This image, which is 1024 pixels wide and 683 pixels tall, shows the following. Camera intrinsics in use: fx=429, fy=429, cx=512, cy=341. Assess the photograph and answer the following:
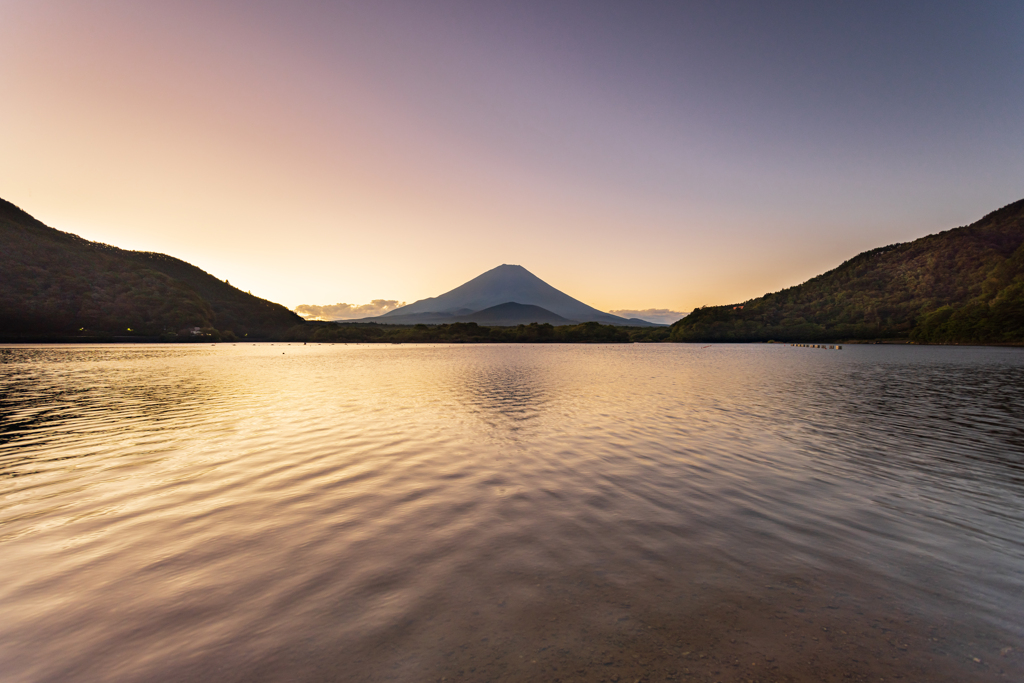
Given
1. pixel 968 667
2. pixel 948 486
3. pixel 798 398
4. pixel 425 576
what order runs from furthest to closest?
pixel 798 398 → pixel 948 486 → pixel 425 576 → pixel 968 667

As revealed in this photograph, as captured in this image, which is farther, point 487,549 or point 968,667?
point 487,549

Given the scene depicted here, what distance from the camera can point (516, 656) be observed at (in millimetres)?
5461

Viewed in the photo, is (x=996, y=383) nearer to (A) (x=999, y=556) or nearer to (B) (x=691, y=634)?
(A) (x=999, y=556)

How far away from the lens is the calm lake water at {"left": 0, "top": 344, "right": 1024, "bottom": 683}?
217 inches

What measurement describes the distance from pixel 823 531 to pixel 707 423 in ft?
45.2

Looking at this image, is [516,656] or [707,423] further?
[707,423]

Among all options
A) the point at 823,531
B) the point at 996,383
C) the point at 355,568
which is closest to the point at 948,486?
the point at 823,531

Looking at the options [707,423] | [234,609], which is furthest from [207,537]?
[707,423]

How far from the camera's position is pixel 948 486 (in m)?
13.1

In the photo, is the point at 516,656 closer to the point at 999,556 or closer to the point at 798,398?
the point at 999,556

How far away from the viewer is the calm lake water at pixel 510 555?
5500mm

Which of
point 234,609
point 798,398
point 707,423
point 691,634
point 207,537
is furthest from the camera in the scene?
point 798,398

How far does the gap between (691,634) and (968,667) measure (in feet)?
10.5

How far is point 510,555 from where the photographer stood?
8523 mm
